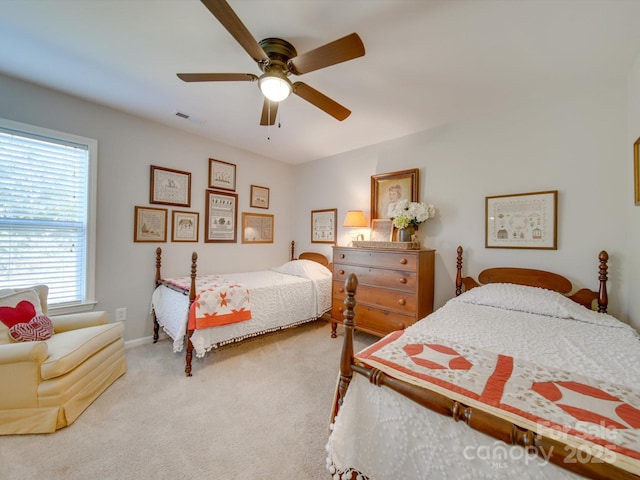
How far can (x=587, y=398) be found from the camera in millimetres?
890

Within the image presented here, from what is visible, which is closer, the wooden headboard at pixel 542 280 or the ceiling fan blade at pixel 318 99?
the ceiling fan blade at pixel 318 99

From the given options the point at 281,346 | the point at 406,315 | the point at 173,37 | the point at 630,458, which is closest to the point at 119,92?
the point at 173,37

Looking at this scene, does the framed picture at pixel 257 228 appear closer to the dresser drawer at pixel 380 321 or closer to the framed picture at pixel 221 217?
the framed picture at pixel 221 217

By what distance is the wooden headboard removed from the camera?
2.10 metres

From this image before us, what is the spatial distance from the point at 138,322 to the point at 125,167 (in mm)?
1785


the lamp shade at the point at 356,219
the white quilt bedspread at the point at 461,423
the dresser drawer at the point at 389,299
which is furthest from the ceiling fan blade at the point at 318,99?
the dresser drawer at the point at 389,299

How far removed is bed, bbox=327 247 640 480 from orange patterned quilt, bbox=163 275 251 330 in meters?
1.57

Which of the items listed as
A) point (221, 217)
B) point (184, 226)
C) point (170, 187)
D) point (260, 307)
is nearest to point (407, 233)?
point (260, 307)

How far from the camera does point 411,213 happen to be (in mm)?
2957

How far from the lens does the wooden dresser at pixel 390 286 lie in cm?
264

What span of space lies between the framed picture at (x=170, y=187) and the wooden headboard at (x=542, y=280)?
11.1ft

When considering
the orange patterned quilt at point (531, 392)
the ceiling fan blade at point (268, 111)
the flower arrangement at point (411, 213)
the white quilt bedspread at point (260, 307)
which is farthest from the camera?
the flower arrangement at point (411, 213)

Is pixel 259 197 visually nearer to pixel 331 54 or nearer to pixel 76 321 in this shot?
pixel 76 321

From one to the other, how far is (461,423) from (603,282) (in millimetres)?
2228
